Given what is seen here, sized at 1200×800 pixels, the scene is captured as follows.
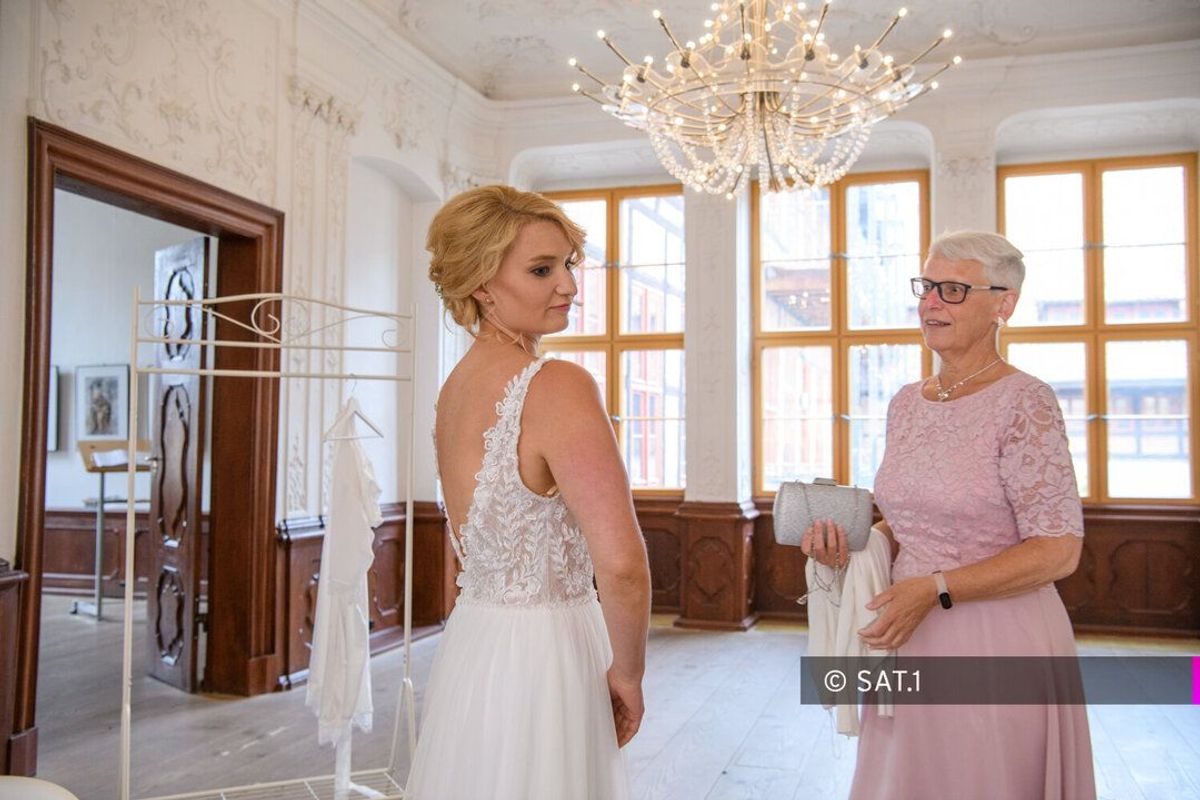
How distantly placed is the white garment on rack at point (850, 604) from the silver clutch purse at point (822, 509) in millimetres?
47

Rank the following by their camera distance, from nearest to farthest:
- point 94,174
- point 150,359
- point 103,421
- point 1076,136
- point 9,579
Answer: point 9,579
point 94,174
point 150,359
point 1076,136
point 103,421

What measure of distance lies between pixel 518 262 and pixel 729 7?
2.93 metres

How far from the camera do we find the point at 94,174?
3.91m

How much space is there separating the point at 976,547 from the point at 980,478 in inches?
5.2

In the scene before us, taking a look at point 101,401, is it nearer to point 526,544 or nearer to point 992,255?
point 526,544

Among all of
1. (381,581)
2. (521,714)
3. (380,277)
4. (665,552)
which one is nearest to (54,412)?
(380,277)

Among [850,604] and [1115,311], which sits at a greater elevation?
[1115,311]

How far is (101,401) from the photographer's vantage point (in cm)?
845

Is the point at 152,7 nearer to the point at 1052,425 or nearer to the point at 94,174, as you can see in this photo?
the point at 94,174

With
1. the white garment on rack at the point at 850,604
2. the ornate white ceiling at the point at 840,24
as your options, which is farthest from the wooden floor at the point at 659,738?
the ornate white ceiling at the point at 840,24

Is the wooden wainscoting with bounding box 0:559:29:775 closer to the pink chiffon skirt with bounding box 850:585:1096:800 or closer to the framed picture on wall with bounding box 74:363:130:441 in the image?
the pink chiffon skirt with bounding box 850:585:1096:800

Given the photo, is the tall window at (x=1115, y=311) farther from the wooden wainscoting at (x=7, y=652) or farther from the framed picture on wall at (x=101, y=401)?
the framed picture on wall at (x=101, y=401)

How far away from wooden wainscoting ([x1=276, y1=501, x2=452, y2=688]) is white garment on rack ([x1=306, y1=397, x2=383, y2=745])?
169 cm

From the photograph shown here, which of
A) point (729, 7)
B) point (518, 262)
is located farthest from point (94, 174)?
point (518, 262)
